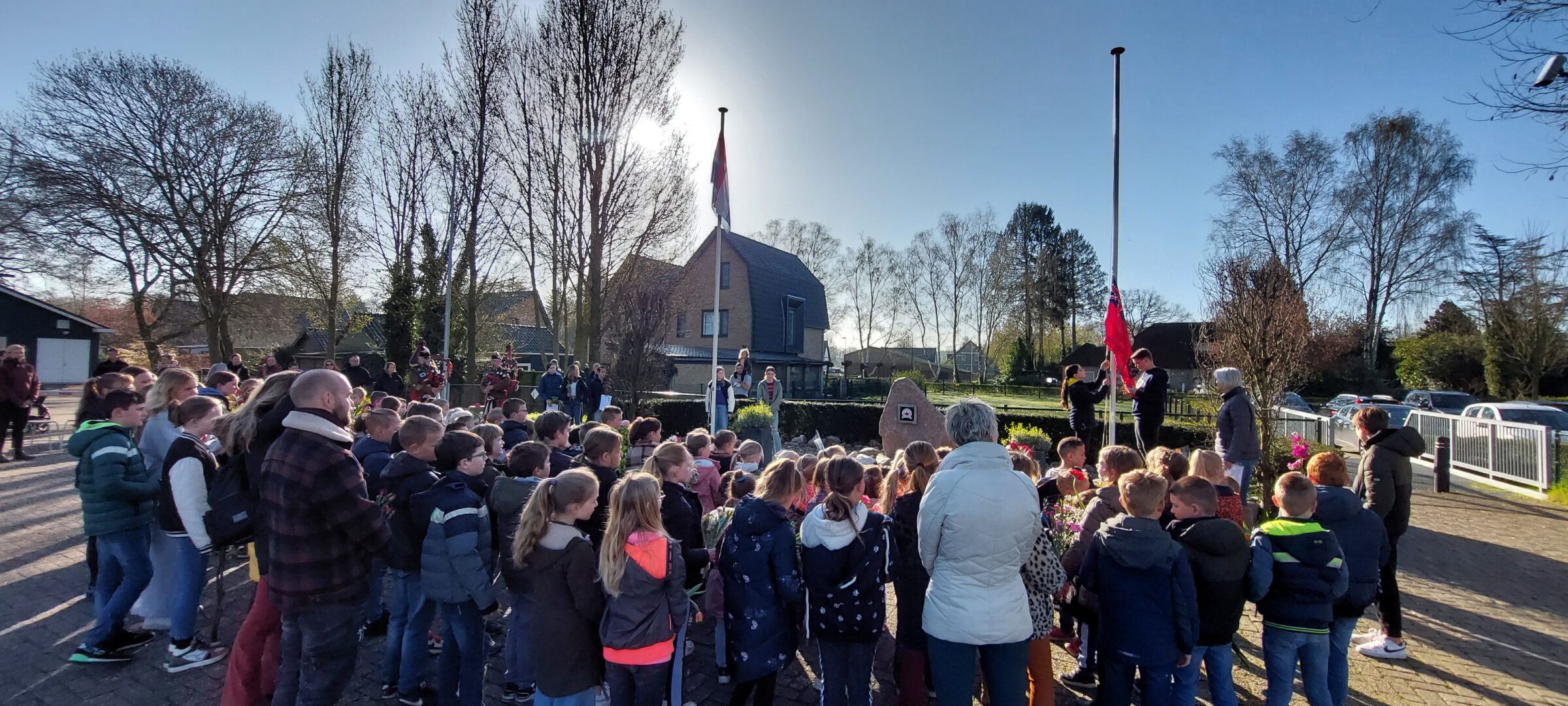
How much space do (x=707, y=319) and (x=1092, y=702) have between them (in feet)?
105

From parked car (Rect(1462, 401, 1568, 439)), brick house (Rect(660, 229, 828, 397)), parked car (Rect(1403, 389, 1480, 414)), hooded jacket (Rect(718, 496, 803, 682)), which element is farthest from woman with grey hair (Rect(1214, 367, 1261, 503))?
A: brick house (Rect(660, 229, 828, 397))

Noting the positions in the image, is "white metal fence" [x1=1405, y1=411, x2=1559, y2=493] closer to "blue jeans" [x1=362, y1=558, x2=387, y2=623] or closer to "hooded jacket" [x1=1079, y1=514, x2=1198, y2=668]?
"hooded jacket" [x1=1079, y1=514, x2=1198, y2=668]

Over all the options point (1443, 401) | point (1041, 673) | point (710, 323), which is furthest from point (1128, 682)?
point (710, 323)

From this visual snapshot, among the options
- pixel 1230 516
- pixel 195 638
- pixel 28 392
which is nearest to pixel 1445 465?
pixel 1230 516

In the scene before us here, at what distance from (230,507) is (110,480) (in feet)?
4.15

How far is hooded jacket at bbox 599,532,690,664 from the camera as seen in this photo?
289cm

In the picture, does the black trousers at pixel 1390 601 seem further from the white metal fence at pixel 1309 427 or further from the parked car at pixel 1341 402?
the parked car at pixel 1341 402

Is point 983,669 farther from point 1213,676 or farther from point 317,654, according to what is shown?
point 317,654

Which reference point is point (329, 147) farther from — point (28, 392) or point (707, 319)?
point (707, 319)

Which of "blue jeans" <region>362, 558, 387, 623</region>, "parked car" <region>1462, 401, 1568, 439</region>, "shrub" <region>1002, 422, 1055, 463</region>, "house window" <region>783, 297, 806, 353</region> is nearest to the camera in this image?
"blue jeans" <region>362, 558, 387, 623</region>

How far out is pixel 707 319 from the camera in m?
35.1

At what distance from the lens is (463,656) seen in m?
3.41

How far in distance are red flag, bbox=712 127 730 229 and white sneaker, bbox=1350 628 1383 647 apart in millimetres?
9094

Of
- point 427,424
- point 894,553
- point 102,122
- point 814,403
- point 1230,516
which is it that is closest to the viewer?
point 894,553
